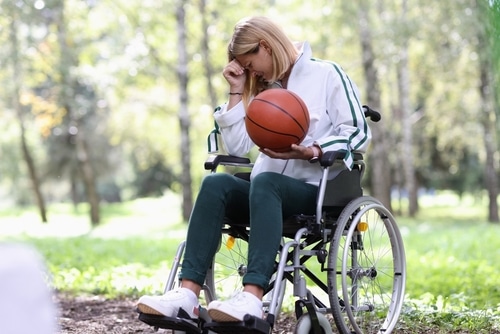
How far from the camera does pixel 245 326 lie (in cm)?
263

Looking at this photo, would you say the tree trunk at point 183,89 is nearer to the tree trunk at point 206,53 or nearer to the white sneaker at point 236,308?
the tree trunk at point 206,53

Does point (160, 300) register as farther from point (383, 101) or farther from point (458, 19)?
point (383, 101)

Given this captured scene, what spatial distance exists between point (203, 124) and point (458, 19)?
7763 mm

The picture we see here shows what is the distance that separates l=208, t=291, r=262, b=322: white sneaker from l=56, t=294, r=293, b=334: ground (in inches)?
28.8

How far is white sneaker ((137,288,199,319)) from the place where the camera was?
273 centimetres

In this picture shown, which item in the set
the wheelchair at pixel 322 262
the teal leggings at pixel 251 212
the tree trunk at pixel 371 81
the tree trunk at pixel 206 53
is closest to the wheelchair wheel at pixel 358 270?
the wheelchair at pixel 322 262

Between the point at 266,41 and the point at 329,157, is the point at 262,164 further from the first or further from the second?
the point at 266,41

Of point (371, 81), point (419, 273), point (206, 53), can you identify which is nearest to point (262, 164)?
point (419, 273)

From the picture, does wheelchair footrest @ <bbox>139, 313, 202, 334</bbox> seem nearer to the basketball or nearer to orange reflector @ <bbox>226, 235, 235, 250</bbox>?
orange reflector @ <bbox>226, 235, 235, 250</bbox>

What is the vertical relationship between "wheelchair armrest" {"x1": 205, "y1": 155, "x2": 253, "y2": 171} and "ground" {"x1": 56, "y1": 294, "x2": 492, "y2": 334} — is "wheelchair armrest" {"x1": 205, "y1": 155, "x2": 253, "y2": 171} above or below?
above

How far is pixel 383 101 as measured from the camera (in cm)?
2403

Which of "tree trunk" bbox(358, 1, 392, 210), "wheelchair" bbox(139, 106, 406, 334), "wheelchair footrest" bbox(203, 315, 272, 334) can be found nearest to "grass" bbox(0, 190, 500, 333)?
"wheelchair" bbox(139, 106, 406, 334)

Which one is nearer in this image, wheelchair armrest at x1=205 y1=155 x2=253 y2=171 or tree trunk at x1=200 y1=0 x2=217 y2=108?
wheelchair armrest at x1=205 y1=155 x2=253 y2=171

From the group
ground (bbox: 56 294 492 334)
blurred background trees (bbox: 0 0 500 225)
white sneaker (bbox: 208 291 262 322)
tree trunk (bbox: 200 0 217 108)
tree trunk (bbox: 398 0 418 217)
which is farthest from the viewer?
tree trunk (bbox: 398 0 418 217)
